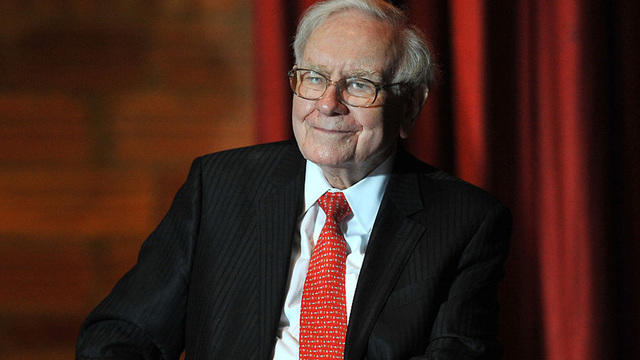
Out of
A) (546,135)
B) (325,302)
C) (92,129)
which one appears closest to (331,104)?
(325,302)

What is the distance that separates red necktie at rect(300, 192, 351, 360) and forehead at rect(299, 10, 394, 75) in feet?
1.16

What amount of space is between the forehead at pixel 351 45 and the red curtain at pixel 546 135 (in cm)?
48

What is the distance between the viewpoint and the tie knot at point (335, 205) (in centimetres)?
167

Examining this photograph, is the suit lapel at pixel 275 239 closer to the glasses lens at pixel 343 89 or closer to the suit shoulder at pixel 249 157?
the suit shoulder at pixel 249 157

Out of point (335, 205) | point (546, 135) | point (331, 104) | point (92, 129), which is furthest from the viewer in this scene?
point (92, 129)


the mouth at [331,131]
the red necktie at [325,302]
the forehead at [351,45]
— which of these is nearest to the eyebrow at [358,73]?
the forehead at [351,45]

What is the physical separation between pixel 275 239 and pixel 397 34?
1.74 ft

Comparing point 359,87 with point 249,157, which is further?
point 249,157

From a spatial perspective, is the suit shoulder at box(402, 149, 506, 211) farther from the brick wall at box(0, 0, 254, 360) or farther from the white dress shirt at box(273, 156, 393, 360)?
the brick wall at box(0, 0, 254, 360)

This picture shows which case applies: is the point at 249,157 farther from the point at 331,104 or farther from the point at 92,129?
the point at 92,129

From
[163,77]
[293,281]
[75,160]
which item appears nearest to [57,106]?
[75,160]

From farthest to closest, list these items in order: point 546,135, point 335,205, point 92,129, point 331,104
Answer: point 92,129
point 546,135
point 335,205
point 331,104

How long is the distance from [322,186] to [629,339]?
42.8 inches

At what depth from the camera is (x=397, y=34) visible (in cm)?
165
